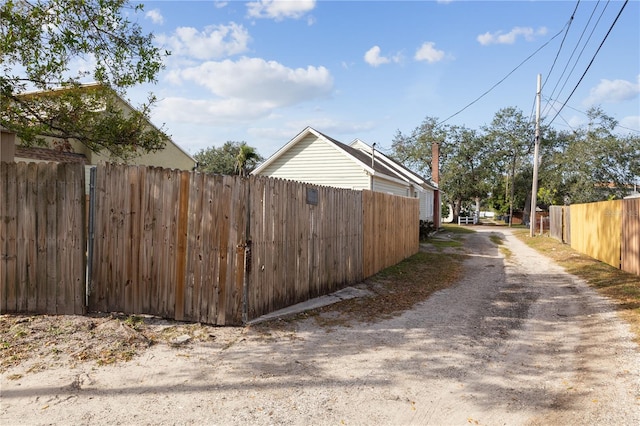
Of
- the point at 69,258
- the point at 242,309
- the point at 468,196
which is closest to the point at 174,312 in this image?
the point at 242,309

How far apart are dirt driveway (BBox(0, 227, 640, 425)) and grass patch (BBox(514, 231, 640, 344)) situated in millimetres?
816

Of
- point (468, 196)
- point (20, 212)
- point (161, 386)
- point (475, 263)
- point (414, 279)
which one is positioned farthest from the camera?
point (468, 196)

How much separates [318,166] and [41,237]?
14.5 meters

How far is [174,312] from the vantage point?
571cm

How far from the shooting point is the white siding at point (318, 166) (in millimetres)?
18531

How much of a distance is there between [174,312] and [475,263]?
1066 centimetres

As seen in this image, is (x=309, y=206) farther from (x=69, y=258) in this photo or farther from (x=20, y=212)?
(x=20, y=212)

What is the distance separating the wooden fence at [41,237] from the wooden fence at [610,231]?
39.8ft

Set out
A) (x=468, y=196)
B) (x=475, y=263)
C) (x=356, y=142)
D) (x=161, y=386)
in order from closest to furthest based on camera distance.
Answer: (x=161, y=386), (x=475, y=263), (x=356, y=142), (x=468, y=196)

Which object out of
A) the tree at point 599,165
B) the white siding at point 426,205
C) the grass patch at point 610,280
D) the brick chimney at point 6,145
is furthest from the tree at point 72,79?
the tree at point 599,165

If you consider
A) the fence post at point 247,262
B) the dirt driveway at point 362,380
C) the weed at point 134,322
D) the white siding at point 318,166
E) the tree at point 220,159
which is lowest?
the dirt driveway at point 362,380

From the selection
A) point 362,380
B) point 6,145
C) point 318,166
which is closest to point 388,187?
point 318,166

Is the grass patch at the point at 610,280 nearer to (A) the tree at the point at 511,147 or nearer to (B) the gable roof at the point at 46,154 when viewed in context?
(B) the gable roof at the point at 46,154

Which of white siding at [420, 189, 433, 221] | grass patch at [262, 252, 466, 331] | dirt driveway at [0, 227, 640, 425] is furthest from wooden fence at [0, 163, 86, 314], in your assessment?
white siding at [420, 189, 433, 221]
